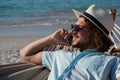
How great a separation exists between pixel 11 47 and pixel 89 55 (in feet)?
19.9

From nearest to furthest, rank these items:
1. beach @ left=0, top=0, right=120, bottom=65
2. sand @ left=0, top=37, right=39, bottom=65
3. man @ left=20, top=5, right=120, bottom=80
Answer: man @ left=20, top=5, right=120, bottom=80
sand @ left=0, top=37, right=39, bottom=65
beach @ left=0, top=0, right=120, bottom=65

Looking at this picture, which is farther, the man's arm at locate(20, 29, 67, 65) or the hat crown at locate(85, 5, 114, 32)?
the man's arm at locate(20, 29, 67, 65)

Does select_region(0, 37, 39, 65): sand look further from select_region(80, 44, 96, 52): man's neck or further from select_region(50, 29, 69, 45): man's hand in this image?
select_region(80, 44, 96, 52): man's neck

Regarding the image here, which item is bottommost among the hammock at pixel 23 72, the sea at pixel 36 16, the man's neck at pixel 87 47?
the sea at pixel 36 16

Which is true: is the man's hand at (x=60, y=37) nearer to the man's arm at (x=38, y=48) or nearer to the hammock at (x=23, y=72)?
the man's arm at (x=38, y=48)

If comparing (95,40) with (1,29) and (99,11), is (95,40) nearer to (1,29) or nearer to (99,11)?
(99,11)

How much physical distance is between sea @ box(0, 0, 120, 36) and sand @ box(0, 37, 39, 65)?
794 mm

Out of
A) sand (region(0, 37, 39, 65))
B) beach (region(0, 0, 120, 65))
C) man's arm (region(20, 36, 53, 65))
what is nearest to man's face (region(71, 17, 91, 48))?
man's arm (region(20, 36, 53, 65))

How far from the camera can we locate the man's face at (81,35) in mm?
3133

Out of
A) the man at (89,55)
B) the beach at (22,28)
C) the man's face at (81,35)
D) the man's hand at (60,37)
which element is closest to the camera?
the man at (89,55)

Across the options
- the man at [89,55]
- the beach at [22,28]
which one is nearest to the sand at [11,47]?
the beach at [22,28]

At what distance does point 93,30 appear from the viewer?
3.17 metres

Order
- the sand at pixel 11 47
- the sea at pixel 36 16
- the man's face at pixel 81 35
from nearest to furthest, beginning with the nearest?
the man's face at pixel 81 35 < the sand at pixel 11 47 < the sea at pixel 36 16

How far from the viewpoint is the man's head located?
3.13 meters
